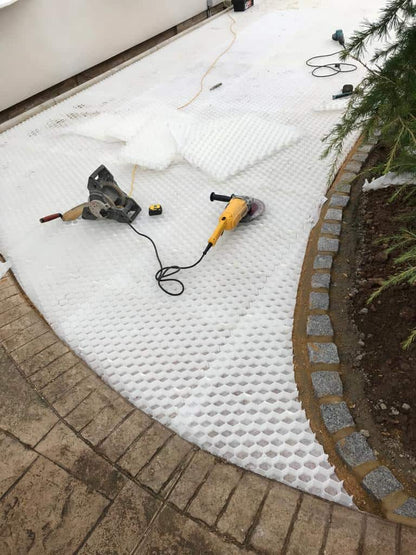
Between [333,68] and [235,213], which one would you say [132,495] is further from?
[333,68]

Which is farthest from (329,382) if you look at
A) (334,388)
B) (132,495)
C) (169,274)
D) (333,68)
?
(333,68)

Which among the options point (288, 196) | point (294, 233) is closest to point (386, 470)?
point (294, 233)

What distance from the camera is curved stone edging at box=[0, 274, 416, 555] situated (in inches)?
51.2

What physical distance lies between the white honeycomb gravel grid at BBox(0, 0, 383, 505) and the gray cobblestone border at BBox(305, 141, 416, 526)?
0.09 meters

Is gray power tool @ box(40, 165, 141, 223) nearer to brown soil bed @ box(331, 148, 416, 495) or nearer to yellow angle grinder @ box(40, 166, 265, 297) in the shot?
yellow angle grinder @ box(40, 166, 265, 297)

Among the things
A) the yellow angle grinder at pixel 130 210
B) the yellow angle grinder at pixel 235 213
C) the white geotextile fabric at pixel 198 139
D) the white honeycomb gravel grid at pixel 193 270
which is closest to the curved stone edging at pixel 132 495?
the white honeycomb gravel grid at pixel 193 270

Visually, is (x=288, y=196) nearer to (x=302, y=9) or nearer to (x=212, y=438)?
(x=212, y=438)

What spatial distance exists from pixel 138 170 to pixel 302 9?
4020mm

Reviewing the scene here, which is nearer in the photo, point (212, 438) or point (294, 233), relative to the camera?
point (212, 438)

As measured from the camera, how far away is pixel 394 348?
169 cm

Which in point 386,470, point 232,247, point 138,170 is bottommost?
point 386,470

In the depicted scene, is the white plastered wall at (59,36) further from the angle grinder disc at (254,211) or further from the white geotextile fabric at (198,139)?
the angle grinder disc at (254,211)

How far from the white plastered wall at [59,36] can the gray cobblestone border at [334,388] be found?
123 inches

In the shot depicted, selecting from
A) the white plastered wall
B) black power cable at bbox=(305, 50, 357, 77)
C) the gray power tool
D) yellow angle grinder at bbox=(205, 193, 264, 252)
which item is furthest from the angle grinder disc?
the white plastered wall
